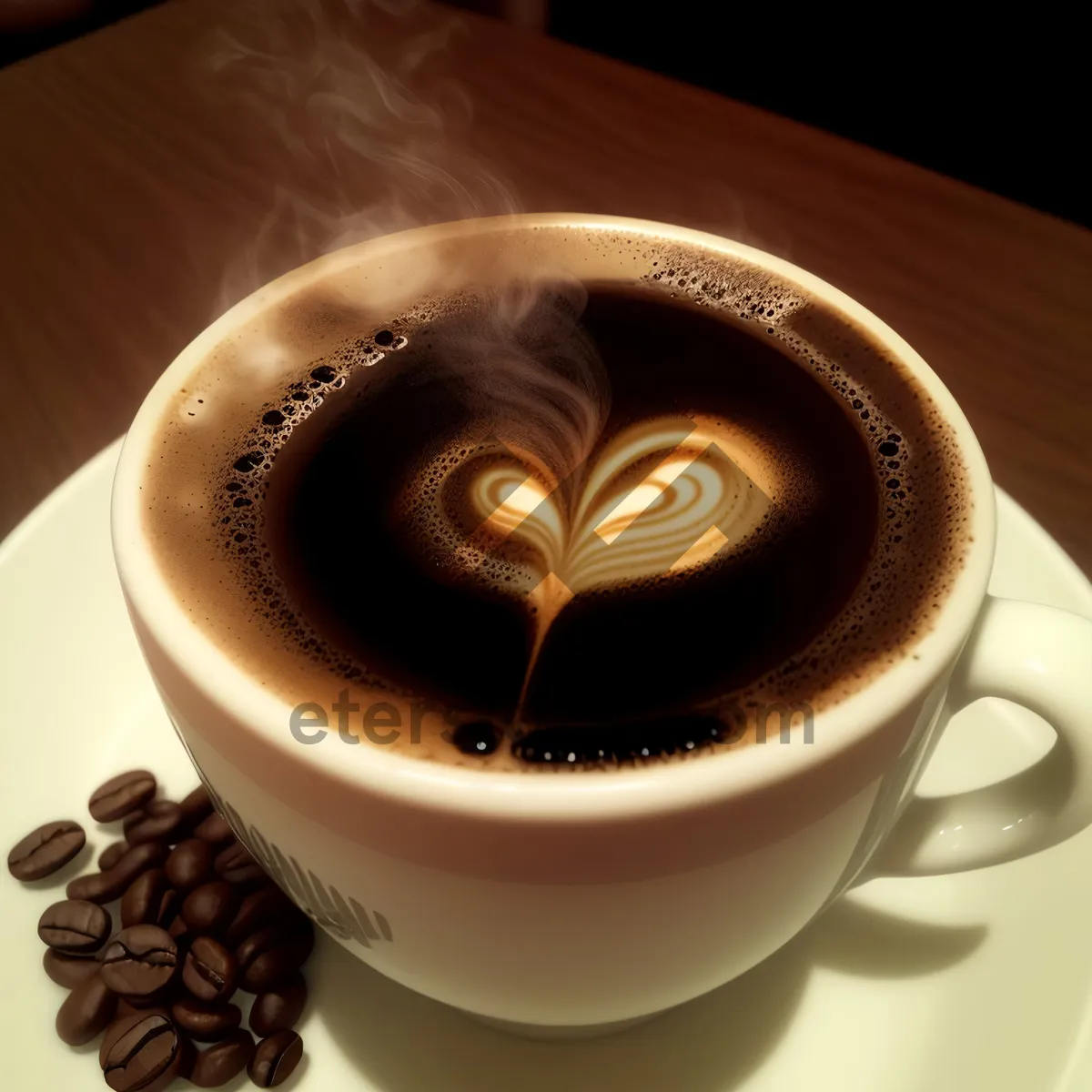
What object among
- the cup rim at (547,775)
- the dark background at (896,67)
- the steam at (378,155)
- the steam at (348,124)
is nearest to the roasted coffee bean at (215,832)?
the cup rim at (547,775)

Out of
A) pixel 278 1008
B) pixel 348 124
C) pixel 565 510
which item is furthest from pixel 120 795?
pixel 348 124

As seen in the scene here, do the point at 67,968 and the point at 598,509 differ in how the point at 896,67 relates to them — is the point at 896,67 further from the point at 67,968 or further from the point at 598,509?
the point at 67,968

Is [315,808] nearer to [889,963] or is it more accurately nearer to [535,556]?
[535,556]

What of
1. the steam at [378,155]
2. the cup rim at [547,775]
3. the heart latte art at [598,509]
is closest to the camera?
the cup rim at [547,775]

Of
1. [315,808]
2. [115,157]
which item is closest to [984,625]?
[315,808]

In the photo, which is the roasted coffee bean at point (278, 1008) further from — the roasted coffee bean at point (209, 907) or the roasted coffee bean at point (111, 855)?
the roasted coffee bean at point (111, 855)

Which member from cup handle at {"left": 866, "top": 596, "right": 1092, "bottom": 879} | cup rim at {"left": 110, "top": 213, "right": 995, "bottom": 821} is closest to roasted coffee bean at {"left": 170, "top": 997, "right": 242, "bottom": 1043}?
cup rim at {"left": 110, "top": 213, "right": 995, "bottom": 821}
